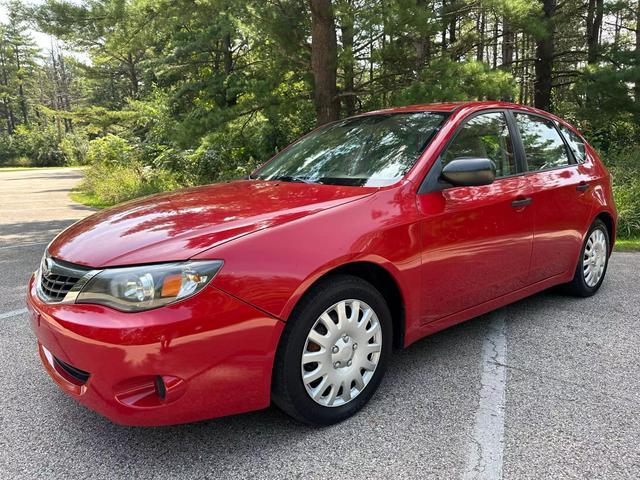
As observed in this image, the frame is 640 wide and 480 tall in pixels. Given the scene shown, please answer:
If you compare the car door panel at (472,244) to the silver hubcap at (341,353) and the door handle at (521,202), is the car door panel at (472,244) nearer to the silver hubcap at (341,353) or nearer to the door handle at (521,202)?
the door handle at (521,202)

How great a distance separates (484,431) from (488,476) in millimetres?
348

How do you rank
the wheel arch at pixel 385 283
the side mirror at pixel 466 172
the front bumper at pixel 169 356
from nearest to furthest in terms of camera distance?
the front bumper at pixel 169 356, the wheel arch at pixel 385 283, the side mirror at pixel 466 172

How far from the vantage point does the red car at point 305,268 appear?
2.04m

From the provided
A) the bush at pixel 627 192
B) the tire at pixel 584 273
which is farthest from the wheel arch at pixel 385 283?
the bush at pixel 627 192

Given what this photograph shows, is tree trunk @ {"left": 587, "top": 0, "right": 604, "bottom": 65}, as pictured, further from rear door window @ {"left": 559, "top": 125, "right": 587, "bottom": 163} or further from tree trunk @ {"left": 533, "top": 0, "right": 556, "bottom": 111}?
rear door window @ {"left": 559, "top": 125, "right": 587, "bottom": 163}

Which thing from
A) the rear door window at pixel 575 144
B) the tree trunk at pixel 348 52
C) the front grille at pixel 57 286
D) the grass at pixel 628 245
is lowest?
the grass at pixel 628 245

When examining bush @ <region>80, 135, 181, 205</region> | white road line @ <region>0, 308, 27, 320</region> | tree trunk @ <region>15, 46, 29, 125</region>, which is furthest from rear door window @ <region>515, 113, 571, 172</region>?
tree trunk @ <region>15, 46, 29, 125</region>

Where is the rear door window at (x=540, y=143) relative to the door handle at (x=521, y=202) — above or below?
above

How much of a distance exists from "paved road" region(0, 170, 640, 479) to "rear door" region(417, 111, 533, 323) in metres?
0.43

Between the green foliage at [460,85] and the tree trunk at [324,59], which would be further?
the tree trunk at [324,59]

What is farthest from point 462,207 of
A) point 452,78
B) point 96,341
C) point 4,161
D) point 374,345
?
point 4,161

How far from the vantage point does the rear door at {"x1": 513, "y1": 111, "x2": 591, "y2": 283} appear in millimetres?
3584

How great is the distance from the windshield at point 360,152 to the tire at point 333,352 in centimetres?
71

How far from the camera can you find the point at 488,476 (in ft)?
6.85
